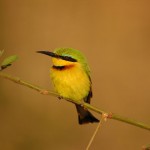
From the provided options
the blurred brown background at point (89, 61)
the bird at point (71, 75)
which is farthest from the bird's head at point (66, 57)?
the blurred brown background at point (89, 61)

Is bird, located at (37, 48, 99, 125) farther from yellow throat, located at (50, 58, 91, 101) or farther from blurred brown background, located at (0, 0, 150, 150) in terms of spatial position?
blurred brown background, located at (0, 0, 150, 150)

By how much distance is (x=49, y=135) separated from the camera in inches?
135

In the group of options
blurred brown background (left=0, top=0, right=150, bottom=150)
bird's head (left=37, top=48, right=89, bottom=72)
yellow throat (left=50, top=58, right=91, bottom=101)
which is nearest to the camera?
bird's head (left=37, top=48, right=89, bottom=72)

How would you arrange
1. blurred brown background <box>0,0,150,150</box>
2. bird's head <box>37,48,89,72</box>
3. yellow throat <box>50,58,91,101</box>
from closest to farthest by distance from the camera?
1. bird's head <box>37,48,89,72</box>
2. yellow throat <box>50,58,91,101</box>
3. blurred brown background <box>0,0,150,150</box>

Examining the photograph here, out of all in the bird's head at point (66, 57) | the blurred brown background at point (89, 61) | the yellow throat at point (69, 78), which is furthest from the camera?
the blurred brown background at point (89, 61)

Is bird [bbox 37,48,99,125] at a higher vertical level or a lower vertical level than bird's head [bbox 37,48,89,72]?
lower

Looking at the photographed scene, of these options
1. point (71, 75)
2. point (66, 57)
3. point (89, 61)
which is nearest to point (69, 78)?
point (71, 75)

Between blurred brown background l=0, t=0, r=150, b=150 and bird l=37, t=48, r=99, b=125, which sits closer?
bird l=37, t=48, r=99, b=125

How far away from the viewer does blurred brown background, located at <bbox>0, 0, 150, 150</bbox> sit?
345 cm

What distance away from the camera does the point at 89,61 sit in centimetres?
388

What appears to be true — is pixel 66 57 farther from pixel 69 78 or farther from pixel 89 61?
pixel 89 61

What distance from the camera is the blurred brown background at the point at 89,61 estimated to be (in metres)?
3.45

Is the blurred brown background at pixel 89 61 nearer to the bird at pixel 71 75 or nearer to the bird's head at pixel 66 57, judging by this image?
the bird at pixel 71 75

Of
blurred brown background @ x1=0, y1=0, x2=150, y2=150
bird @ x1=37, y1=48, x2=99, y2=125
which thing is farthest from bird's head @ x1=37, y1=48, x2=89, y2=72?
blurred brown background @ x1=0, y1=0, x2=150, y2=150
